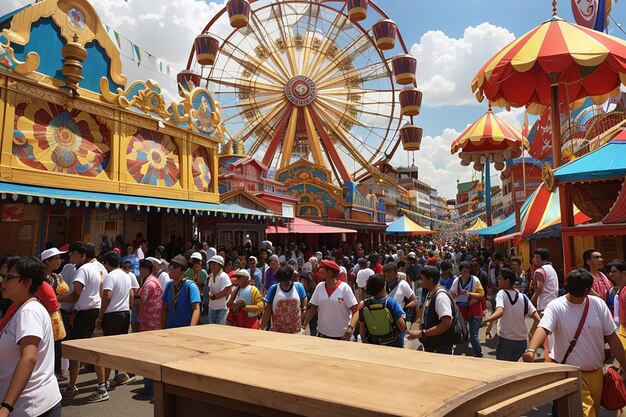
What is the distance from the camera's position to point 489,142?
2195cm

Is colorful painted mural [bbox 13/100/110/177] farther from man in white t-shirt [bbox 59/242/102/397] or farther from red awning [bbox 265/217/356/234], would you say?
red awning [bbox 265/217/356/234]

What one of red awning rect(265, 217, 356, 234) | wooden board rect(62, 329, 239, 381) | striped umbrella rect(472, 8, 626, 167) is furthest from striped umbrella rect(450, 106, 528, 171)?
wooden board rect(62, 329, 239, 381)

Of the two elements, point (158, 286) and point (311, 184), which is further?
point (311, 184)

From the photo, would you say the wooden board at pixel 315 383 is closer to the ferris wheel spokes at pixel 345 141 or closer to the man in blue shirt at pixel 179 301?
the man in blue shirt at pixel 179 301

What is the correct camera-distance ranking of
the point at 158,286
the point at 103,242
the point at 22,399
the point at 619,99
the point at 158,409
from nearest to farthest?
1. the point at 158,409
2. the point at 22,399
3. the point at 158,286
4. the point at 103,242
5. the point at 619,99

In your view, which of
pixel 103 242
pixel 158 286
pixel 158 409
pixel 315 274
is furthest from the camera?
pixel 103 242

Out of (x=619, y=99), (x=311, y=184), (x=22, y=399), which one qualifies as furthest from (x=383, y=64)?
(x=22, y=399)

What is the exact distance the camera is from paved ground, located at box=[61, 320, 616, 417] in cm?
425

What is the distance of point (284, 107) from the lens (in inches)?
1163

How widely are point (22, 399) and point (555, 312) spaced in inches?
143

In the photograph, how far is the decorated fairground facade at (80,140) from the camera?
927cm

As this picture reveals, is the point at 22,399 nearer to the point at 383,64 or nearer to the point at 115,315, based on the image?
the point at 115,315

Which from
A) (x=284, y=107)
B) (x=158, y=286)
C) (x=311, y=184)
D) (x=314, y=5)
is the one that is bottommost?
(x=158, y=286)

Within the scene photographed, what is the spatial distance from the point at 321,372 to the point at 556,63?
1068 cm
